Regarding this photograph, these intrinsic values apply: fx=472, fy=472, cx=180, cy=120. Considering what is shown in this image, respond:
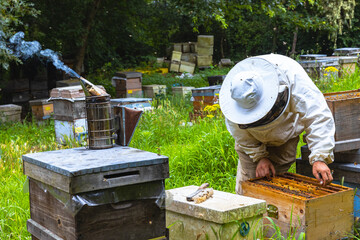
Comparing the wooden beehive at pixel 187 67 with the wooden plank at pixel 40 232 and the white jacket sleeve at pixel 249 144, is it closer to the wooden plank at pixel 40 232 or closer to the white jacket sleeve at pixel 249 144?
the white jacket sleeve at pixel 249 144

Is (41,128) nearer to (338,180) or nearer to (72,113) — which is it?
(72,113)

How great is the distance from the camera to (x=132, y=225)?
83.3 inches

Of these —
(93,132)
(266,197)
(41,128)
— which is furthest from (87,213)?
(41,128)

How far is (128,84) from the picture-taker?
9570 millimetres

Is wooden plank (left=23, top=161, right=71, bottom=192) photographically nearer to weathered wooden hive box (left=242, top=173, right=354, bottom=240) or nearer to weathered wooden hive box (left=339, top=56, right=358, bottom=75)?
weathered wooden hive box (left=242, top=173, right=354, bottom=240)

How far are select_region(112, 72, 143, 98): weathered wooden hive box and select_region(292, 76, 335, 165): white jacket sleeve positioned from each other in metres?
6.85

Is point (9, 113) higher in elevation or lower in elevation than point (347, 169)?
lower

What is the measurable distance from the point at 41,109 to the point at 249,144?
18.5ft

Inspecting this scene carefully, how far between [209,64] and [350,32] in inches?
190

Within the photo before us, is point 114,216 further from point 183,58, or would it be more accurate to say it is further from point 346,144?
point 183,58

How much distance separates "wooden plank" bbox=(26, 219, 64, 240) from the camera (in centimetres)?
219

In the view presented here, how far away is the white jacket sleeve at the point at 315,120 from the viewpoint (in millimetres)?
2764

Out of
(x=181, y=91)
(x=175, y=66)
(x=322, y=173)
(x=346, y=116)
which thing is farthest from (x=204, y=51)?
(x=322, y=173)

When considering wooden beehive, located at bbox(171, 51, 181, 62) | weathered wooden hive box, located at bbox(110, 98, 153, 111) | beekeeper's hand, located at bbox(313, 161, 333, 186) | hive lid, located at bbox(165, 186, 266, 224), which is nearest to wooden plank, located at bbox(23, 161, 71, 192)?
hive lid, located at bbox(165, 186, 266, 224)
